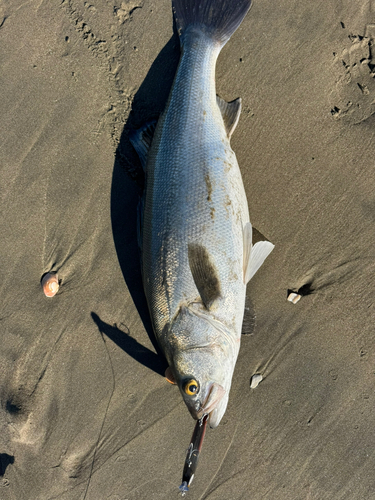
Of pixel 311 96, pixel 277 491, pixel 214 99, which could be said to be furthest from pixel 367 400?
pixel 214 99

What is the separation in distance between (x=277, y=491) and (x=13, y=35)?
5464 millimetres

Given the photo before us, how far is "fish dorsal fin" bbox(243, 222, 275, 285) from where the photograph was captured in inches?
103

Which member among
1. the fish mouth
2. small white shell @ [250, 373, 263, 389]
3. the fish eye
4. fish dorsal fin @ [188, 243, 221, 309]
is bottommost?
small white shell @ [250, 373, 263, 389]

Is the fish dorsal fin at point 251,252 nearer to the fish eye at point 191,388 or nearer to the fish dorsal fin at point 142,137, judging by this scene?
the fish eye at point 191,388

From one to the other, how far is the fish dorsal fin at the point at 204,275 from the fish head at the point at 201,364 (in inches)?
7.0

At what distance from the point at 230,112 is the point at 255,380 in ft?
8.86

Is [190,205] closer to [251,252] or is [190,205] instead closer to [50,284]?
[251,252]

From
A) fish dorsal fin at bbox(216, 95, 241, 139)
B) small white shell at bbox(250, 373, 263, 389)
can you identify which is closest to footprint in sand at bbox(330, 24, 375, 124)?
fish dorsal fin at bbox(216, 95, 241, 139)

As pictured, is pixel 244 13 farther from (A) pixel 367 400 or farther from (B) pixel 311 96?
(A) pixel 367 400

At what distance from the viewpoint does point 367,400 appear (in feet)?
9.87

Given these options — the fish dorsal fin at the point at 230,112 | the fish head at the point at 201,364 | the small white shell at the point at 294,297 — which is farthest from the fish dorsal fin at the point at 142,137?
the small white shell at the point at 294,297

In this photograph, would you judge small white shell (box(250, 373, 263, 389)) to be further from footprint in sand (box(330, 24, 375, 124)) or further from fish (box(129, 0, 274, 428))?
footprint in sand (box(330, 24, 375, 124))

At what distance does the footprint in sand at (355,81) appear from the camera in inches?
116

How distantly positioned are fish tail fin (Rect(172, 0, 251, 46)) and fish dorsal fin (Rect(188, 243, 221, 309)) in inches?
83.3
